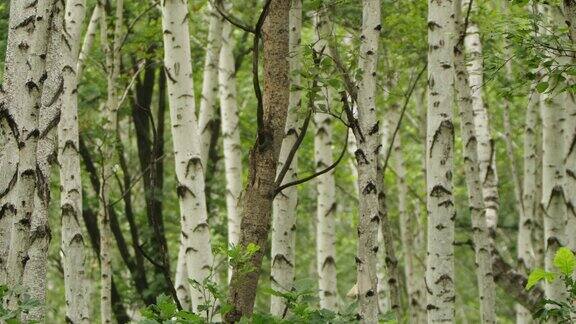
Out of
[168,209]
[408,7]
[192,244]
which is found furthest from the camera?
[168,209]

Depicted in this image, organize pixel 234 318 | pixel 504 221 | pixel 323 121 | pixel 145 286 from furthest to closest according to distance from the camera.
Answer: pixel 504 221 → pixel 145 286 → pixel 323 121 → pixel 234 318

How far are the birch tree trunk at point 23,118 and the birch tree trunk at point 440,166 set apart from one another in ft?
8.57

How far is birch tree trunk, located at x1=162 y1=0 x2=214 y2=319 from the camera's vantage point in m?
7.05

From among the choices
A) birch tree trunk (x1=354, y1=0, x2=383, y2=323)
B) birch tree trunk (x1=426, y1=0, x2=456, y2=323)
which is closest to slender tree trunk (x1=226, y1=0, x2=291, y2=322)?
birch tree trunk (x1=354, y1=0, x2=383, y2=323)

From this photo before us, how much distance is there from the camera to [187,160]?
278 inches

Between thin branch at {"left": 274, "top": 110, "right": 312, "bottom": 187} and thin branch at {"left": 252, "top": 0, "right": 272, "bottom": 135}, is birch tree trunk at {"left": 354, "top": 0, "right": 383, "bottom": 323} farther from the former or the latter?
thin branch at {"left": 252, "top": 0, "right": 272, "bottom": 135}

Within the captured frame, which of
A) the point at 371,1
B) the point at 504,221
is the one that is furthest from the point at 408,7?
the point at 504,221

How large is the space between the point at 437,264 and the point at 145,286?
391 inches

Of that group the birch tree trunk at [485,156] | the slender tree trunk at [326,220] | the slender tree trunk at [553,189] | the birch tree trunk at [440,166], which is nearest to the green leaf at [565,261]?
the birch tree trunk at [440,166]

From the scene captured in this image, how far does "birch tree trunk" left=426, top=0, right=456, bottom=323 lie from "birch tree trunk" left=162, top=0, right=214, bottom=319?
1.96 meters

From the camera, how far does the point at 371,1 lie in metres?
5.20

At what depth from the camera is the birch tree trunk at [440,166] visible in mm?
5766

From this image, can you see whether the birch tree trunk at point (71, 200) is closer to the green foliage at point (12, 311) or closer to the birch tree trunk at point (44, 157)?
the birch tree trunk at point (44, 157)

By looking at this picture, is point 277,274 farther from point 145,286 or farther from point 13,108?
point 145,286
